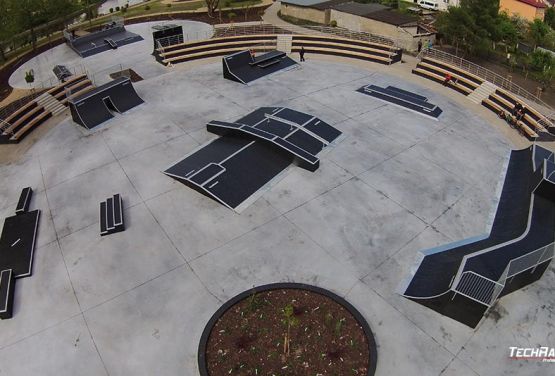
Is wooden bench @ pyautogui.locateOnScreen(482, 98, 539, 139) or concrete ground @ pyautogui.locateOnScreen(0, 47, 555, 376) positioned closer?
concrete ground @ pyautogui.locateOnScreen(0, 47, 555, 376)

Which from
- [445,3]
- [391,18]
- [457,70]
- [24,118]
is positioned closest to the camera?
[24,118]

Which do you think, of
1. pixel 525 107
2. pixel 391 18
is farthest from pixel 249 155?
pixel 391 18

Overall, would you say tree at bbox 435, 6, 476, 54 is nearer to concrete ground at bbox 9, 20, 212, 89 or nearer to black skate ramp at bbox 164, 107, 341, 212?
black skate ramp at bbox 164, 107, 341, 212

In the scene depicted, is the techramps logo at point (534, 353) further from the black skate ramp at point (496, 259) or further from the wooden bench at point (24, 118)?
the wooden bench at point (24, 118)

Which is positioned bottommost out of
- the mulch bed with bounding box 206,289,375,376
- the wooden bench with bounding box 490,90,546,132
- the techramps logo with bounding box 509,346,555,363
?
the techramps logo with bounding box 509,346,555,363

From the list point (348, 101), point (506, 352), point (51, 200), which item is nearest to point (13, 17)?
point (51, 200)

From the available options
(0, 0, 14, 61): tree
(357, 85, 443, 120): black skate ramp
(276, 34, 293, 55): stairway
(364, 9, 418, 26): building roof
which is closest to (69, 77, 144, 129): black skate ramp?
(0, 0, 14, 61): tree

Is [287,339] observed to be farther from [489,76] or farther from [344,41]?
[344,41]
